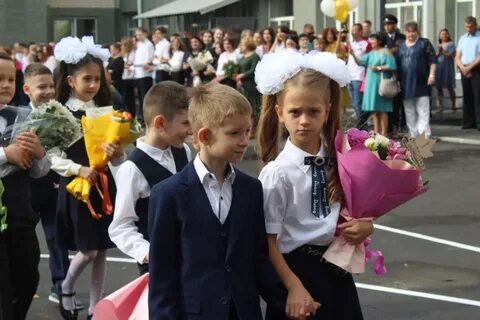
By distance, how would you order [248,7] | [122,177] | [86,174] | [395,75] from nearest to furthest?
1. [122,177]
2. [86,174]
3. [395,75]
4. [248,7]

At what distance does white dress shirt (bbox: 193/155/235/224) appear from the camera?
11.7 ft

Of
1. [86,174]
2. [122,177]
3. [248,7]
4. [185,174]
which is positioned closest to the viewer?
[185,174]

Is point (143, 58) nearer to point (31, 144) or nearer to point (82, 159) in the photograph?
point (82, 159)

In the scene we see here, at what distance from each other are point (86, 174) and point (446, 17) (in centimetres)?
1916

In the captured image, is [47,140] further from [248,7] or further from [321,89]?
[248,7]

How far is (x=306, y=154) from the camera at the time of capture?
12.7 ft

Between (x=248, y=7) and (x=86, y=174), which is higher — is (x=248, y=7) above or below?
above

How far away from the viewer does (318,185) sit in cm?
386

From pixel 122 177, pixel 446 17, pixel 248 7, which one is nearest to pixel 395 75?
pixel 446 17

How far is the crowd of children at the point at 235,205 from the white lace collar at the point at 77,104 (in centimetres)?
118

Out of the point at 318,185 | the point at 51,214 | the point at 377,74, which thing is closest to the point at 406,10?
the point at 377,74

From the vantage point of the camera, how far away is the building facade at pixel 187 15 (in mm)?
23781

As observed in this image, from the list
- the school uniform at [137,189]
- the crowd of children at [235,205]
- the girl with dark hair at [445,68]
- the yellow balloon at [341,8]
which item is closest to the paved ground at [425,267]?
the school uniform at [137,189]

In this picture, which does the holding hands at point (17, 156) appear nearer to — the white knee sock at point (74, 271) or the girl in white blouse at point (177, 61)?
the white knee sock at point (74, 271)
